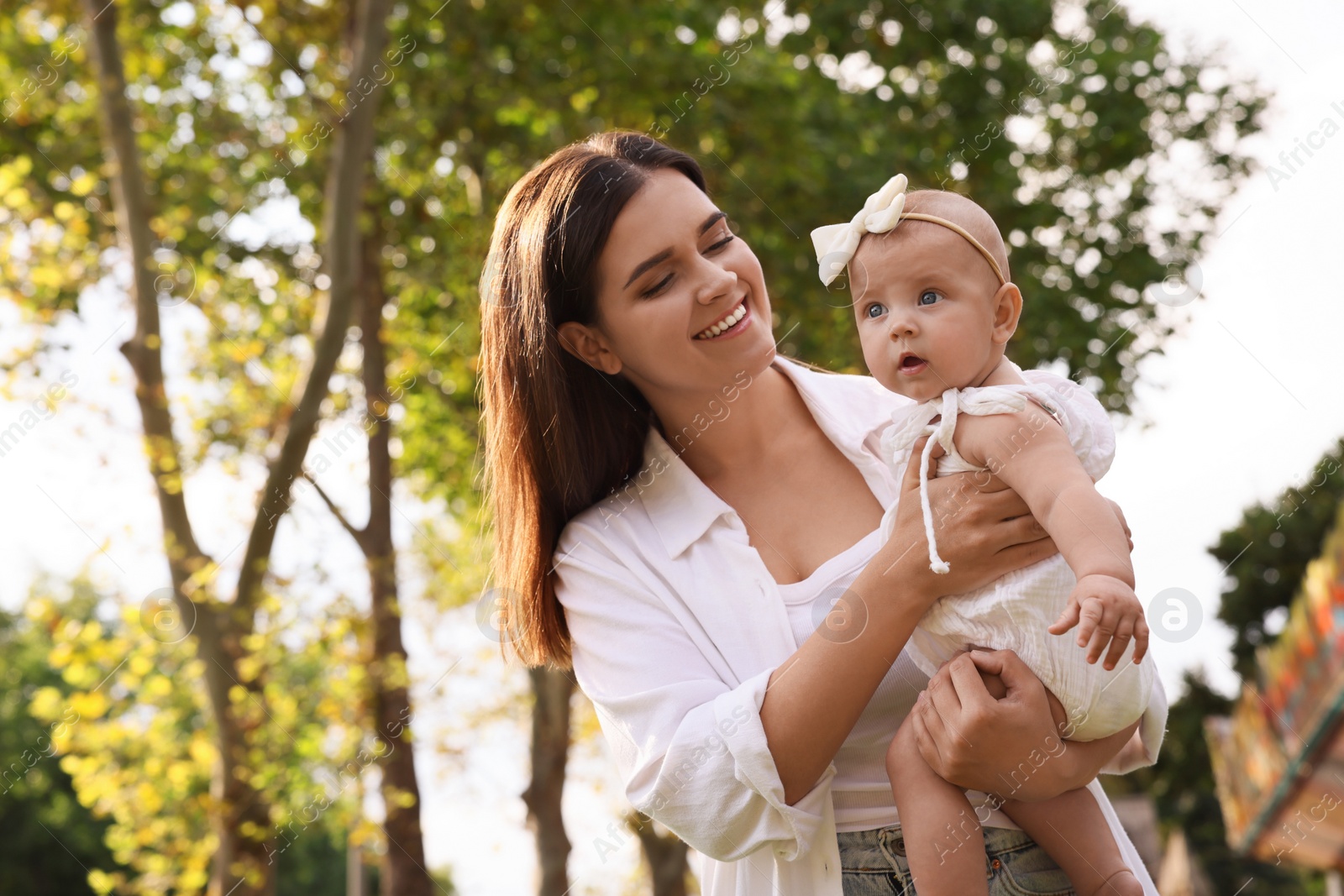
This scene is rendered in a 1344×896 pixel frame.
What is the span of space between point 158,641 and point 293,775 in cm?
161

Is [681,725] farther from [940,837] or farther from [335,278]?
[335,278]

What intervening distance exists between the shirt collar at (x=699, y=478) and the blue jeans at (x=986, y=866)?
656 mm

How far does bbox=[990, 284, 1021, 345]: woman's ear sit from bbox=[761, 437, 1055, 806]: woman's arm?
0.28 metres

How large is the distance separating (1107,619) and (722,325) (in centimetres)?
103

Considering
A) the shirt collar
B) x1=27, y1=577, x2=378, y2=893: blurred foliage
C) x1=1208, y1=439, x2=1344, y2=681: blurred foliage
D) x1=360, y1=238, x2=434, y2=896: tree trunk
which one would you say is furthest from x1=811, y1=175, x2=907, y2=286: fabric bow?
x1=1208, y1=439, x2=1344, y2=681: blurred foliage

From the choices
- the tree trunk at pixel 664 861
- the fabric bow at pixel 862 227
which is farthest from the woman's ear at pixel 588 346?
the tree trunk at pixel 664 861

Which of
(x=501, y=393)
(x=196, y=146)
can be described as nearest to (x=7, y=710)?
(x=196, y=146)

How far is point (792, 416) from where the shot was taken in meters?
2.63

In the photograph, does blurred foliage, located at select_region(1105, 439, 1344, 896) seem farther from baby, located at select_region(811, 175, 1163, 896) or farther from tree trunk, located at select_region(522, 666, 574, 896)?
baby, located at select_region(811, 175, 1163, 896)

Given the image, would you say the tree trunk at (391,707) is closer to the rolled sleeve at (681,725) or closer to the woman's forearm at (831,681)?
the rolled sleeve at (681,725)

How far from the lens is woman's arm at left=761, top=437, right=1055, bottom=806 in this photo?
1.96 metres

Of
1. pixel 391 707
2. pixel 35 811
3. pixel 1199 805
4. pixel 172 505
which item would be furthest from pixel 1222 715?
pixel 35 811

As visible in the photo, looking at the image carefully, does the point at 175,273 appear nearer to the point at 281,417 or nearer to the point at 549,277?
the point at 281,417

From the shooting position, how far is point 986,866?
1.99 m
